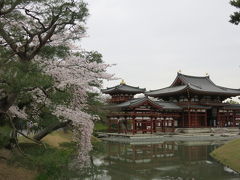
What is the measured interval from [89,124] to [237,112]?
4453cm

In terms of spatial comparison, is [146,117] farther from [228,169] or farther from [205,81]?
[228,169]

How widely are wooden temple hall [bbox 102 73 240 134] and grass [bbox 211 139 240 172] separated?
1736cm

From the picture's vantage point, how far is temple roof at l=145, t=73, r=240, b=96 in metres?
46.9

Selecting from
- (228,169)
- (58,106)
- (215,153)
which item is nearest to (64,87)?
(58,106)

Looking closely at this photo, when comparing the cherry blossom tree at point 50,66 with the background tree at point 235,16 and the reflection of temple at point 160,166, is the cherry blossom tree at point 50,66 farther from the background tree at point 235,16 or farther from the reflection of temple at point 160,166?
the background tree at point 235,16

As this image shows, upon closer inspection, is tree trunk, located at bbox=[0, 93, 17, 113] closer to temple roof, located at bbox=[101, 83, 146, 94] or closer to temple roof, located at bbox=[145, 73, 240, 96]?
temple roof, located at bbox=[145, 73, 240, 96]

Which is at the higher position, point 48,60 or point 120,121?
point 48,60

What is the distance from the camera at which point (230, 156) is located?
62.8 feet

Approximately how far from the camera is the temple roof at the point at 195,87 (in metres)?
46.9

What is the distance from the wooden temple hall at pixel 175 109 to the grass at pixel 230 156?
17363 mm

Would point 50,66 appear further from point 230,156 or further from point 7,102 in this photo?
point 230,156

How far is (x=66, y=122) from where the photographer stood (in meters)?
12.1

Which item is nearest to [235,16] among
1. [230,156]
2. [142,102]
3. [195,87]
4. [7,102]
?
[230,156]

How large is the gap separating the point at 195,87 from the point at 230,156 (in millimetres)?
28996
